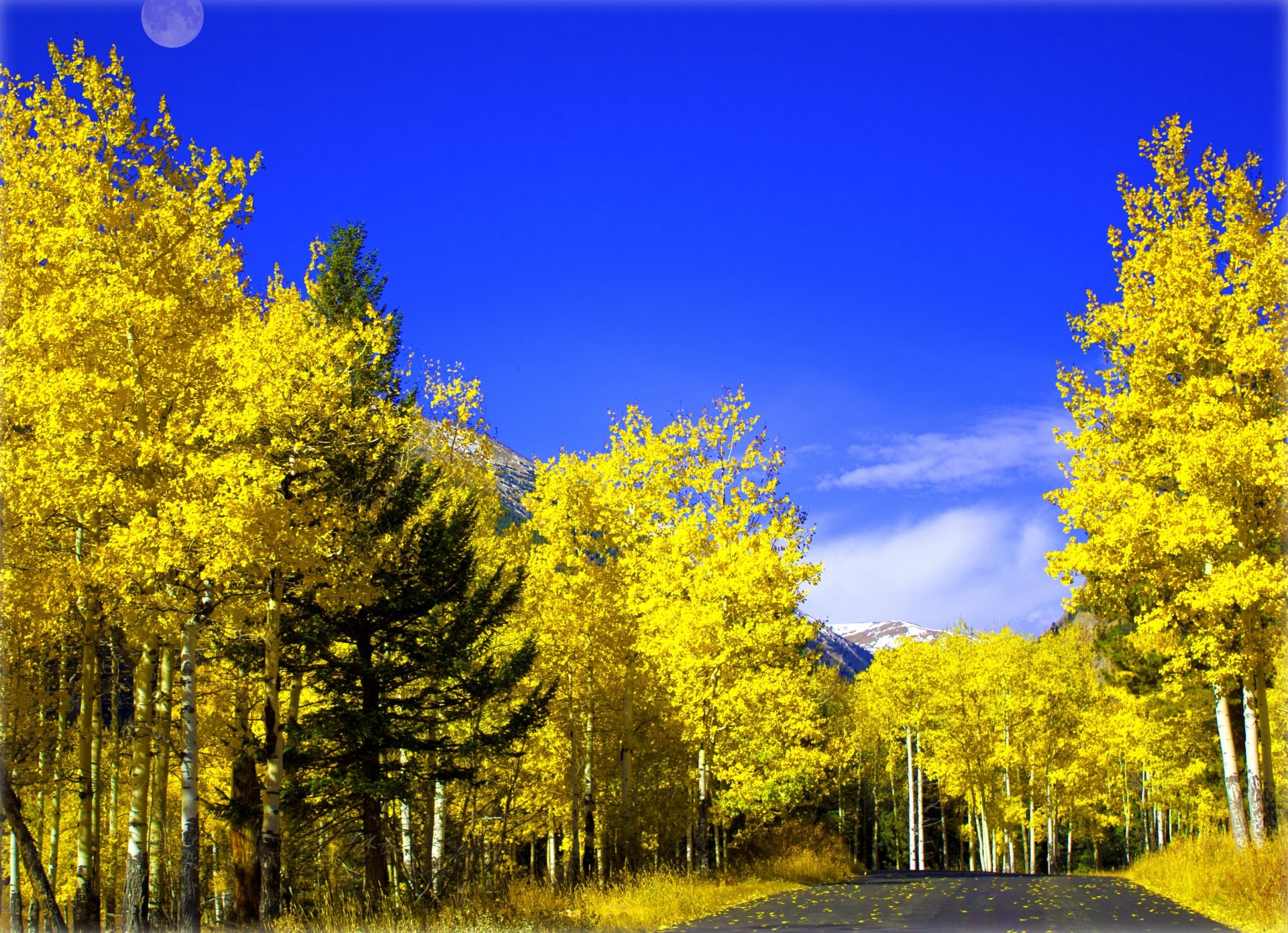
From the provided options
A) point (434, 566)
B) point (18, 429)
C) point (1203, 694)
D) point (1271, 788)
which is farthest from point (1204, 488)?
point (18, 429)

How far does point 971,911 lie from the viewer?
15.2 meters

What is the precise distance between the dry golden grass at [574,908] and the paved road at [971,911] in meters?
0.71

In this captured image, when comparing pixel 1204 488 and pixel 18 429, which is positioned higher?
pixel 18 429

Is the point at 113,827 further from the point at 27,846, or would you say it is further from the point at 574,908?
the point at 574,908

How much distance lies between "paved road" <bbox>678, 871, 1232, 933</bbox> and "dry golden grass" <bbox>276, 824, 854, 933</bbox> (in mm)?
707

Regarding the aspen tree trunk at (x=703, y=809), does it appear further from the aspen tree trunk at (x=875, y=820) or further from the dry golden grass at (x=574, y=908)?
the aspen tree trunk at (x=875, y=820)

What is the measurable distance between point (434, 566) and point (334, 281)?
342 inches

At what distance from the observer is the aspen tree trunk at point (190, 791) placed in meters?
11.2

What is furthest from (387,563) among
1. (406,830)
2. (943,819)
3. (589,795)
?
(943,819)

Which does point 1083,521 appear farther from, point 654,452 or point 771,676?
point 654,452

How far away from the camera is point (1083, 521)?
1547 centimetres

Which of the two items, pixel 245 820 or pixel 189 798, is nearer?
pixel 189 798

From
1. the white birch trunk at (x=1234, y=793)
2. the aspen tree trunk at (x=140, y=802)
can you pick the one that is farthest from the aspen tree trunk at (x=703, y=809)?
the aspen tree trunk at (x=140, y=802)

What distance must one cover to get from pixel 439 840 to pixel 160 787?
522 cm
